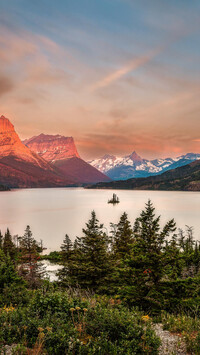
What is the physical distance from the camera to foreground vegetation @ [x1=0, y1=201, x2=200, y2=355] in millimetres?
5918

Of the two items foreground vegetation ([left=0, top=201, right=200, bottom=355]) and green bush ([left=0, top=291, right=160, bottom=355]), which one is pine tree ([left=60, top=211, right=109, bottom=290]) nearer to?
foreground vegetation ([left=0, top=201, right=200, bottom=355])

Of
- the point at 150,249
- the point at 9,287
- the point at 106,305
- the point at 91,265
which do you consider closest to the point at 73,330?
the point at 106,305

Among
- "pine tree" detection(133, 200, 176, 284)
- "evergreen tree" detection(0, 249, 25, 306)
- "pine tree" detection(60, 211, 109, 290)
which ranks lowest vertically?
"pine tree" detection(60, 211, 109, 290)

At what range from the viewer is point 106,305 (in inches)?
400

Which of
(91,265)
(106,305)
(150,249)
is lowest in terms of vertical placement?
(91,265)

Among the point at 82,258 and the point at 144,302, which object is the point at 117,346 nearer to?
the point at 144,302

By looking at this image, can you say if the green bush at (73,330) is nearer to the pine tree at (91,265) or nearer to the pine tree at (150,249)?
the pine tree at (150,249)

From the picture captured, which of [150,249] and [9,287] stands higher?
[150,249]

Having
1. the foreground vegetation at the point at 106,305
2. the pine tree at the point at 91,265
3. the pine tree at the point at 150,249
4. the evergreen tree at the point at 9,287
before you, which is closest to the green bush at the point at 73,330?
the foreground vegetation at the point at 106,305

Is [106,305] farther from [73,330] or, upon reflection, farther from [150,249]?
[150,249]

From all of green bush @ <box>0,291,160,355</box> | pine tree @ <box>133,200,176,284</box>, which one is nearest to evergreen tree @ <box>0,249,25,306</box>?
green bush @ <box>0,291,160,355</box>

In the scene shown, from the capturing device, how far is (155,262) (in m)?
13.5

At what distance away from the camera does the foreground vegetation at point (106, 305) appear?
5918 mm

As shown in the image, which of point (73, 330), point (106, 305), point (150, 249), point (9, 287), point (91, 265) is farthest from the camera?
point (91, 265)
